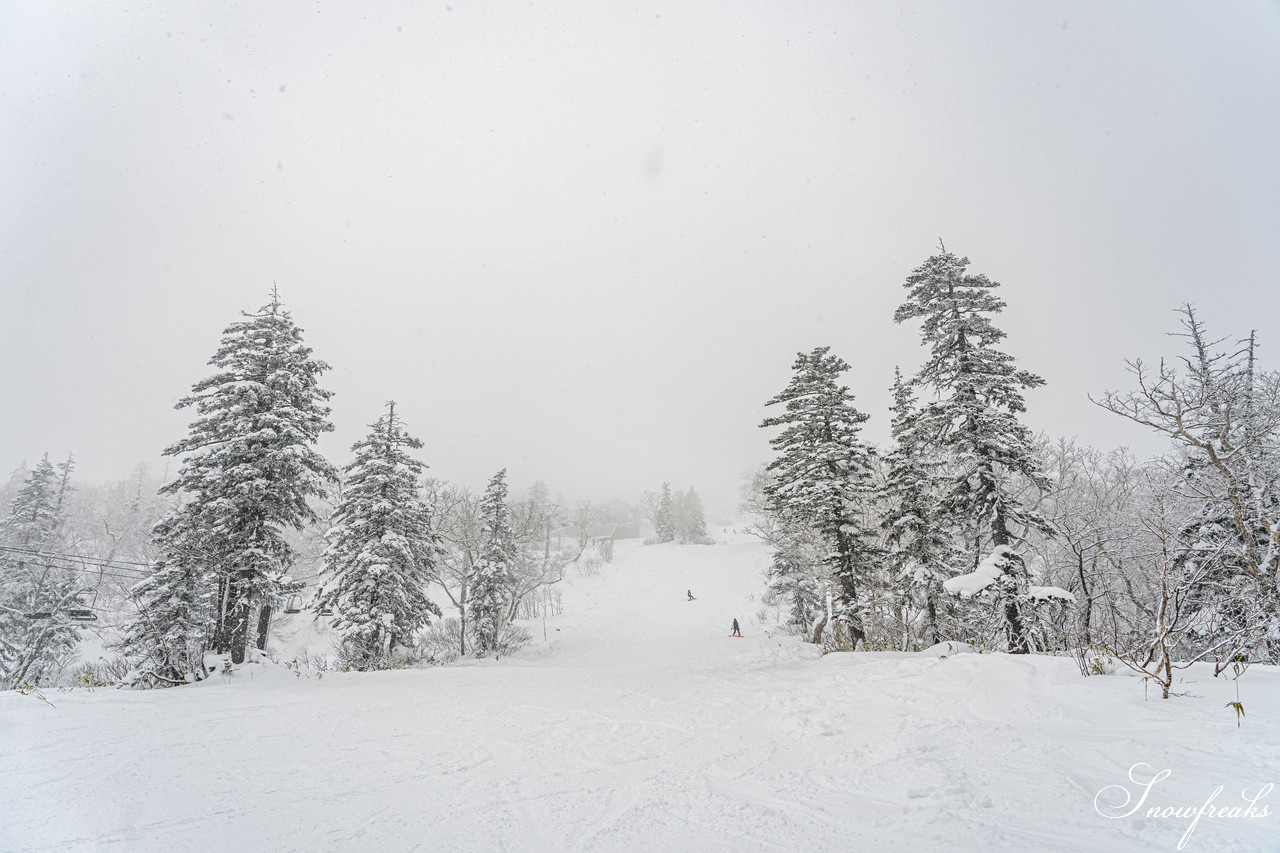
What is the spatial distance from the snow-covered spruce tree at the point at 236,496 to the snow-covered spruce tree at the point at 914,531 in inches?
739

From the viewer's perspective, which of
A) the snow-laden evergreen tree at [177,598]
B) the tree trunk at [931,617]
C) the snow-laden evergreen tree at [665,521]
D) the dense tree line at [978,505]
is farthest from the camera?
the snow-laden evergreen tree at [665,521]

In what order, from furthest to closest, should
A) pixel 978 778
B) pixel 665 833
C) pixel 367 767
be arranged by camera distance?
pixel 367 767
pixel 978 778
pixel 665 833

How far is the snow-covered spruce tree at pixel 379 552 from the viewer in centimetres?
1744

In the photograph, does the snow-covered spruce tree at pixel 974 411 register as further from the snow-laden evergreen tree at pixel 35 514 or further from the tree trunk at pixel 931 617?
the snow-laden evergreen tree at pixel 35 514

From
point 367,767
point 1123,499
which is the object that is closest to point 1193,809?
point 367,767

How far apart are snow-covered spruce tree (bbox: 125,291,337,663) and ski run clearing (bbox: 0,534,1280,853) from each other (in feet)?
17.1

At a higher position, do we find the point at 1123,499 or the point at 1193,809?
the point at 1123,499

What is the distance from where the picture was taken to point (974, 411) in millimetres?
13430

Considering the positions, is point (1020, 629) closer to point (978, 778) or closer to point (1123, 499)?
point (978, 778)

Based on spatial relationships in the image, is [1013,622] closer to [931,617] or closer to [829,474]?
[931,617]

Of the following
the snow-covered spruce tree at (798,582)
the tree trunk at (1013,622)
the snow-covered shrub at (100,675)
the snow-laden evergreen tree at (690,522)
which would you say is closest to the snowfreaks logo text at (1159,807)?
the tree trunk at (1013,622)

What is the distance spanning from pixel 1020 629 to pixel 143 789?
1651 centimetres

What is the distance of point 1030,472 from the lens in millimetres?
13469

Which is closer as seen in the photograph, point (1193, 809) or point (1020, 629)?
point (1193, 809)
